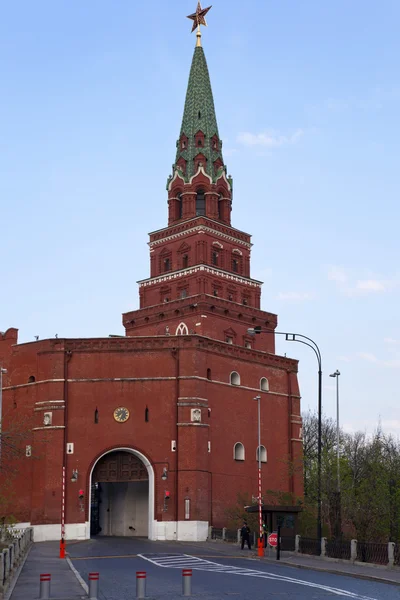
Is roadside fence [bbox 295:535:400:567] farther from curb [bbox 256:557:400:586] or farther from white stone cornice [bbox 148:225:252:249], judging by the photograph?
white stone cornice [bbox 148:225:252:249]

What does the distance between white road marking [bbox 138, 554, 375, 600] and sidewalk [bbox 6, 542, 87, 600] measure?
14.1 feet

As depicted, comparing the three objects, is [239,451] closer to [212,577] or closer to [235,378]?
[235,378]

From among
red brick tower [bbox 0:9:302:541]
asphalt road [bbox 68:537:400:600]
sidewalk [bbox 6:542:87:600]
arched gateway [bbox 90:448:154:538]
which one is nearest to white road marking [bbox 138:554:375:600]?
asphalt road [bbox 68:537:400:600]

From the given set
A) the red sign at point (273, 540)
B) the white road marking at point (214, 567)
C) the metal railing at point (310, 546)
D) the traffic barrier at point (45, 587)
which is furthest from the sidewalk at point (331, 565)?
the traffic barrier at point (45, 587)

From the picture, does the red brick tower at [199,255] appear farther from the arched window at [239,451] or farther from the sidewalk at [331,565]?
the sidewalk at [331,565]

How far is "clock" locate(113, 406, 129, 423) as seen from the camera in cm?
5766

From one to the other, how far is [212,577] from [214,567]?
16.0 ft

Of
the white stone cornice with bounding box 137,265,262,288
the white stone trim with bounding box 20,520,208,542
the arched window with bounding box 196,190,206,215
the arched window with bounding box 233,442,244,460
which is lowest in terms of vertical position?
the white stone trim with bounding box 20,520,208,542

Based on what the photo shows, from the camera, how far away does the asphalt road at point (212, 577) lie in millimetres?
23750

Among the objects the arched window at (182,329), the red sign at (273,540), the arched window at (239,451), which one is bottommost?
the red sign at (273,540)

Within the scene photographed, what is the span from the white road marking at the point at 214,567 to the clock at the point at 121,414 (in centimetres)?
1682

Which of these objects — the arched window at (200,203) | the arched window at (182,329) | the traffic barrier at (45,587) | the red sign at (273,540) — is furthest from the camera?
the arched window at (200,203)

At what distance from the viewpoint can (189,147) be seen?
252 ft

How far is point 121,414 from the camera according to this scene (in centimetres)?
5781
